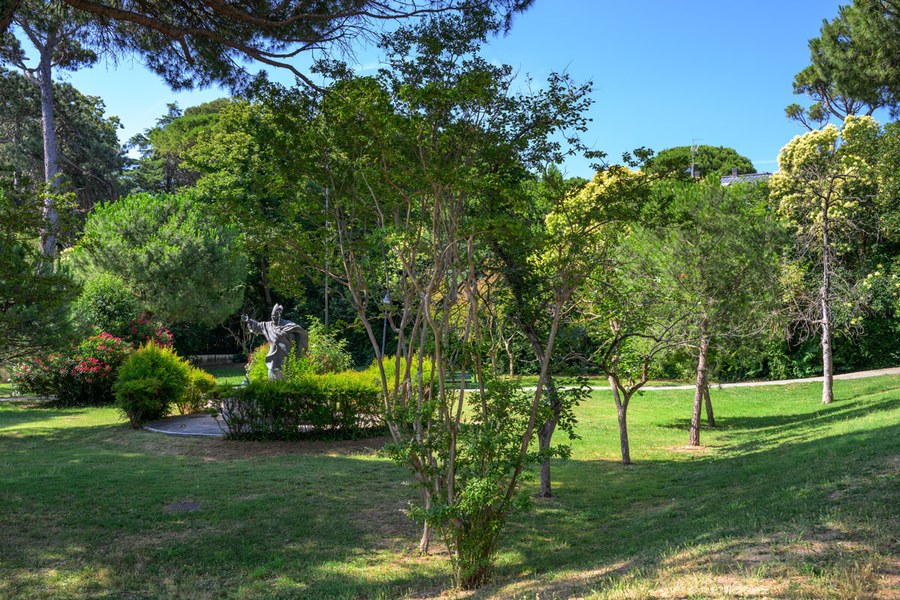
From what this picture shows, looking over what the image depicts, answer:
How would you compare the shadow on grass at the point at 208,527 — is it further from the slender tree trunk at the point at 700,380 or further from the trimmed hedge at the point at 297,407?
the slender tree trunk at the point at 700,380

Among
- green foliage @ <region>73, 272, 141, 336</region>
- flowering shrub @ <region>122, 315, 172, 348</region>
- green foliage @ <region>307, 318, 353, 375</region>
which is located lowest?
green foliage @ <region>307, 318, 353, 375</region>

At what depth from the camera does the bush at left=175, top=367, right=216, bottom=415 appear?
1438 centimetres

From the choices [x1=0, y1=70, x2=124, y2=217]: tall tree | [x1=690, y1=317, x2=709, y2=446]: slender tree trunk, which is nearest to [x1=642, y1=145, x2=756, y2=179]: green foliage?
[x1=690, y1=317, x2=709, y2=446]: slender tree trunk

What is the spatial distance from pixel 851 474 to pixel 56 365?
53.5 ft

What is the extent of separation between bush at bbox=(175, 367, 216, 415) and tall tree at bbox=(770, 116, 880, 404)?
13580mm

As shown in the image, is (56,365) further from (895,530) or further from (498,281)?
(895,530)

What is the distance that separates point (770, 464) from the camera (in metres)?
8.29

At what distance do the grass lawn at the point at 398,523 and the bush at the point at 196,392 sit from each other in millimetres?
2882

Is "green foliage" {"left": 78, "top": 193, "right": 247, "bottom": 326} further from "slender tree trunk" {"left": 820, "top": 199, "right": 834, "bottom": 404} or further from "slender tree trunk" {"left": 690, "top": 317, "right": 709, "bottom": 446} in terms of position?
"slender tree trunk" {"left": 820, "top": 199, "right": 834, "bottom": 404}

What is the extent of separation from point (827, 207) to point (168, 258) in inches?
768

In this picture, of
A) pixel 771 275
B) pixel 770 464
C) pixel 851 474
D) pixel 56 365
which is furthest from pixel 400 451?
pixel 56 365

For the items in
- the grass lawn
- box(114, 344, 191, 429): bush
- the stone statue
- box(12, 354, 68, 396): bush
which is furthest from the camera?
box(12, 354, 68, 396): bush

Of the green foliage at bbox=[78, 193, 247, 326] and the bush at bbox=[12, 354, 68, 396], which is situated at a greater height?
the green foliage at bbox=[78, 193, 247, 326]

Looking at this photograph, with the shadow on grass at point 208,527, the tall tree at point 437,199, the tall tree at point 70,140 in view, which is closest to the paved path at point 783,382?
the shadow on grass at point 208,527
